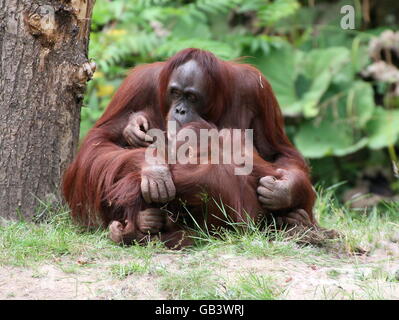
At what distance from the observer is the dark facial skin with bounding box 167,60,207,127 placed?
149 inches

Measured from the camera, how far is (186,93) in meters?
3.82

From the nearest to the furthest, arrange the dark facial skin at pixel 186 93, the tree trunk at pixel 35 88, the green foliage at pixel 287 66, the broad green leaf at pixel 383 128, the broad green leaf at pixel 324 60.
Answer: the dark facial skin at pixel 186 93
the tree trunk at pixel 35 88
the green foliage at pixel 287 66
the broad green leaf at pixel 383 128
the broad green leaf at pixel 324 60

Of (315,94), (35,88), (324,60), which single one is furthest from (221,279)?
(324,60)

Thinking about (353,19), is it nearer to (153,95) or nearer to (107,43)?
(107,43)

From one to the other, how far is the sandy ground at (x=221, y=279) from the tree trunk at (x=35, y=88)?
2.77 feet

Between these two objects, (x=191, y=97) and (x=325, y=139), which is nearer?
(x=191, y=97)

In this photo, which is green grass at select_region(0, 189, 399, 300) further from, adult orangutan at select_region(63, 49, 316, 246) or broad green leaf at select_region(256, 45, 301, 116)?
broad green leaf at select_region(256, 45, 301, 116)

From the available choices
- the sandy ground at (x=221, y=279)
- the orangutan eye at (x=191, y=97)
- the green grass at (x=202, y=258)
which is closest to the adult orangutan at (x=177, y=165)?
the orangutan eye at (x=191, y=97)

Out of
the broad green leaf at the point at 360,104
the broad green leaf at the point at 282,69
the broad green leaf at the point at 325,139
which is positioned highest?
the broad green leaf at the point at 282,69

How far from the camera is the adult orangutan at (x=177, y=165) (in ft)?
11.9

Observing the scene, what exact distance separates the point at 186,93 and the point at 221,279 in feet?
3.90

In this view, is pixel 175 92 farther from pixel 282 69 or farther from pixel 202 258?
pixel 282 69

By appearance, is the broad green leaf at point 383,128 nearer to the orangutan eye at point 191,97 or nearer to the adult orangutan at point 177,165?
the adult orangutan at point 177,165

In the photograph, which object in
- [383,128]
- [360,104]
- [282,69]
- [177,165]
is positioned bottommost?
[383,128]
